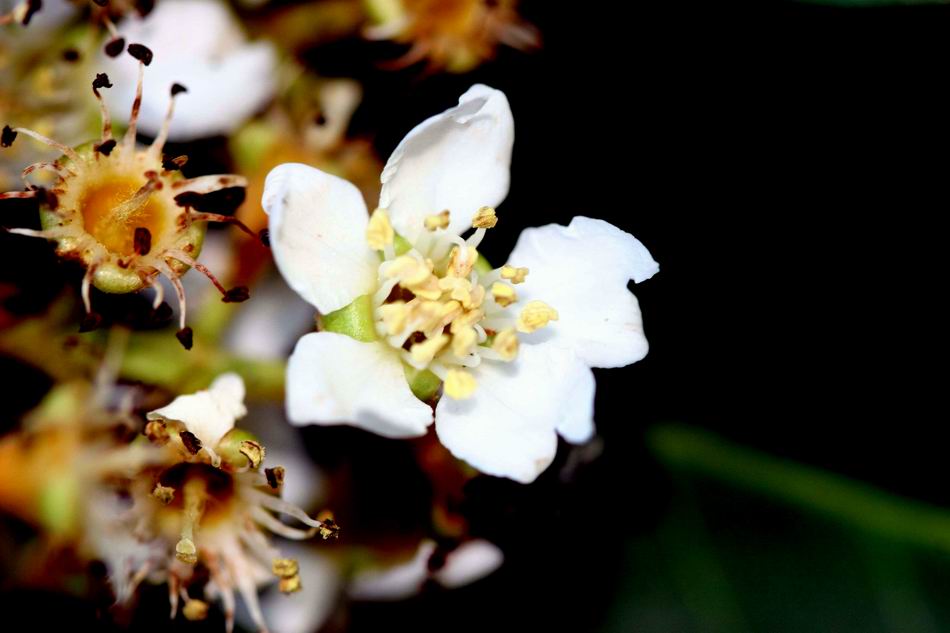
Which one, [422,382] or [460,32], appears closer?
[422,382]

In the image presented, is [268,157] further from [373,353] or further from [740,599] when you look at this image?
[740,599]

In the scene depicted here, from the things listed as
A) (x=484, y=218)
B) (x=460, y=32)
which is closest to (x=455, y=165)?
(x=484, y=218)

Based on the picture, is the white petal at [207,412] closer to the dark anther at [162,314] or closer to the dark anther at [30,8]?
the dark anther at [162,314]

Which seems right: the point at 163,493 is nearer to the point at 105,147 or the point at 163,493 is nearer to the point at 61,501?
the point at 61,501

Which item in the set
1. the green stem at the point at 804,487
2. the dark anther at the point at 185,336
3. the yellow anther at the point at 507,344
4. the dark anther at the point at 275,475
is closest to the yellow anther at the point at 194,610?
the dark anther at the point at 275,475

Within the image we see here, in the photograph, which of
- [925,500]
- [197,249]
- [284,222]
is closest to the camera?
[284,222]

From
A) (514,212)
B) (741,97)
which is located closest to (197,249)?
(514,212)
